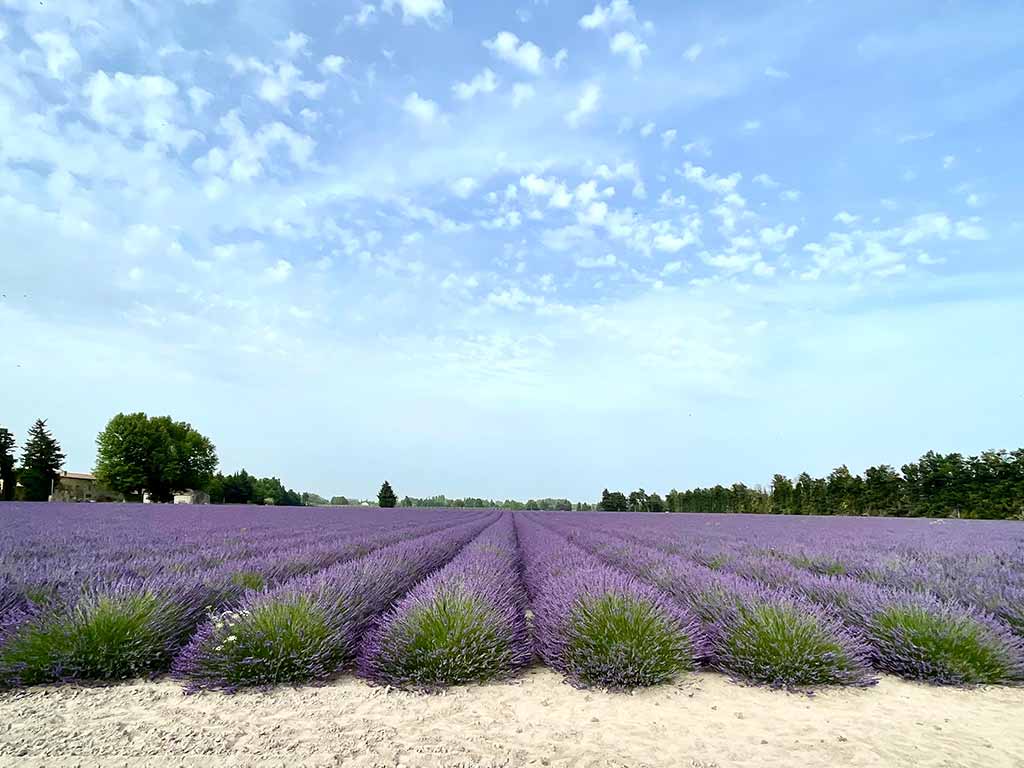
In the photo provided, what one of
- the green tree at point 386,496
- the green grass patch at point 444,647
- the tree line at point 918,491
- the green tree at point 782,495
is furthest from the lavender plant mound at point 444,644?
the green tree at point 386,496

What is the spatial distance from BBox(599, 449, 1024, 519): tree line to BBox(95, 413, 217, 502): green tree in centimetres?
5399

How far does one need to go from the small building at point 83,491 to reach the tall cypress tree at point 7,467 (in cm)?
303

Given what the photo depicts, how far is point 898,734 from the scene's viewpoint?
2.92 m

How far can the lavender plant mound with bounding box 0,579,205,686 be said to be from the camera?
3.47 metres

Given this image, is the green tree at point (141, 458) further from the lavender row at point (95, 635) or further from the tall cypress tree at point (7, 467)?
the lavender row at point (95, 635)

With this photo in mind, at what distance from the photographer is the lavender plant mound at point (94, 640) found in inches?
137

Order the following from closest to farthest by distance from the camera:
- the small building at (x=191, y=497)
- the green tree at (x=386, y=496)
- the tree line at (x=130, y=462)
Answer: the tree line at (x=130, y=462)
the small building at (x=191, y=497)
the green tree at (x=386, y=496)

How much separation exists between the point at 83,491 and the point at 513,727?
75.6 m

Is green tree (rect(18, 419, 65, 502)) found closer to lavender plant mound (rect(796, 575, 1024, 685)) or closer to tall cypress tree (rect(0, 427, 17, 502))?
tall cypress tree (rect(0, 427, 17, 502))

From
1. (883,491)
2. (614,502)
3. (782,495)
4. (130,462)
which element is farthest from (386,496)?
(883,491)

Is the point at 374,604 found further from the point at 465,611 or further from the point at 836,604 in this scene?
the point at 836,604

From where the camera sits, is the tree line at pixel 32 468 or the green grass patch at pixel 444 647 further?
the tree line at pixel 32 468

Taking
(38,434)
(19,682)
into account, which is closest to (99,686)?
(19,682)

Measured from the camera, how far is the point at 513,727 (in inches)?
117
